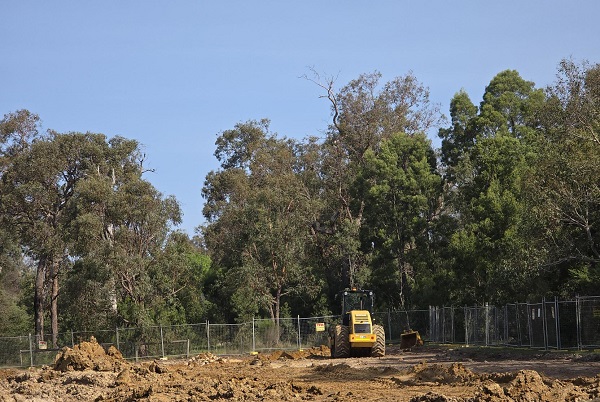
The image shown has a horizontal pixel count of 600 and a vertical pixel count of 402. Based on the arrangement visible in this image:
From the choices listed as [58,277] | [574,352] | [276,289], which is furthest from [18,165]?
[574,352]

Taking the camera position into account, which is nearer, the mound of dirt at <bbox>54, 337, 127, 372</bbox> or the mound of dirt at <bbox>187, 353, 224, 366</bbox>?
the mound of dirt at <bbox>54, 337, 127, 372</bbox>

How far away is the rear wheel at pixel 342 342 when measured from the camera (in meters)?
34.3

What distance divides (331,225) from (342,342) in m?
28.5

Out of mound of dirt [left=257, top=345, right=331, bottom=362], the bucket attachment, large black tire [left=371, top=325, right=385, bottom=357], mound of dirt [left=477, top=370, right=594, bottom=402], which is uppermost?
mound of dirt [left=477, top=370, right=594, bottom=402]

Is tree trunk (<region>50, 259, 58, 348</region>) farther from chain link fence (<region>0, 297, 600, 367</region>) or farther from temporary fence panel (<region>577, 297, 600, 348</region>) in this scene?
temporary fence panel (<region>577, 297, 600, 348</region>)

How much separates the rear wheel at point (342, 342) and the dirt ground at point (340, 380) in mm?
459

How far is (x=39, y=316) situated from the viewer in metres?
49.9

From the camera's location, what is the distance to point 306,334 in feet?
162

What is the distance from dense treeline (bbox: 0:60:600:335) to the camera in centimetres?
3794

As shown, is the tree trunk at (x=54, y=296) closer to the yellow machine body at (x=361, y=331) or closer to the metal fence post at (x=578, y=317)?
the yellow machine body at (x=361, y=331)

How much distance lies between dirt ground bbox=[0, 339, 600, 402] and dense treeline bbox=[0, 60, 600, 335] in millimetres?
7754

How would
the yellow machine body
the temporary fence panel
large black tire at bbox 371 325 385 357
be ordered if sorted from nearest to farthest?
the temporary fence panel → the yellow machine body → large black tire at bbox 371 325 385 357

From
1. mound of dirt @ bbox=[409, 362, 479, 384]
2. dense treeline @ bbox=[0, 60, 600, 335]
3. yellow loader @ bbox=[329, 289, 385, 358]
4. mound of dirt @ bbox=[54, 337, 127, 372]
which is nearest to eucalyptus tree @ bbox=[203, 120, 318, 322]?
dense treeline @ bbox=[0, 60, 600, 335]

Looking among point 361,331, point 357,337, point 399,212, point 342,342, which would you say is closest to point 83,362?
point 342,342
